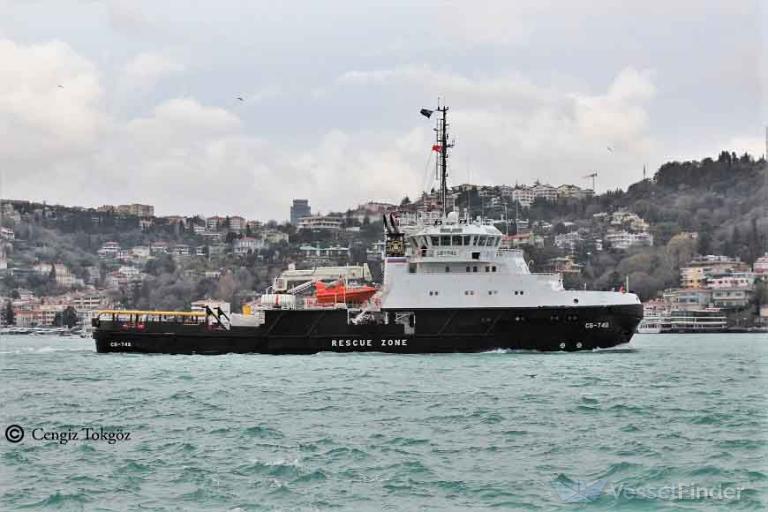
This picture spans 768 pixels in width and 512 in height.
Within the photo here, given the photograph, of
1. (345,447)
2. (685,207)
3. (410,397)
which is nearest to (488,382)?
(410,397)

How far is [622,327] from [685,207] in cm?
11967

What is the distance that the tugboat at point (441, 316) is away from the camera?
37.1 m

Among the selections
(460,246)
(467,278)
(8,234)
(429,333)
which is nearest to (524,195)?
(8,234)

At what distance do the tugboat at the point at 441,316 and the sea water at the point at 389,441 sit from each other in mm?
6918

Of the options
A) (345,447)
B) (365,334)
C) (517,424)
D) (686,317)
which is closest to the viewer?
(345,447)

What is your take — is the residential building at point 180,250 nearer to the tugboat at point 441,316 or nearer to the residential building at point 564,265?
the residential building at point 564,265

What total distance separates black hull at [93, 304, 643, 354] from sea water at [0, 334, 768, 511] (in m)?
6.78

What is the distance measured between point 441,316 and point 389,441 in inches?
778

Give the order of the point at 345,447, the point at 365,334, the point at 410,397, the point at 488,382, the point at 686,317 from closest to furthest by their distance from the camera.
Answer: the point at 345,447
the point at 410,397
the point at 488,382
the point at 365,334
the point at 686,317

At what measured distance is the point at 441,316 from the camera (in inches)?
1474

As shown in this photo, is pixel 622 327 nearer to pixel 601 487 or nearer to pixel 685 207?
pixel 601 487

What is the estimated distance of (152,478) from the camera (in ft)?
49.9

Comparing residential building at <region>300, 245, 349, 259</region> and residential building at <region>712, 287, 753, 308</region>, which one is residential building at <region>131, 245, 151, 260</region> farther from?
residential building at <region>712, 287, 753, 308</region>

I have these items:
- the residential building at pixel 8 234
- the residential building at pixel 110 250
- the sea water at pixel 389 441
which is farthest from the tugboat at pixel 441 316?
the residential building at pixel 8 234
